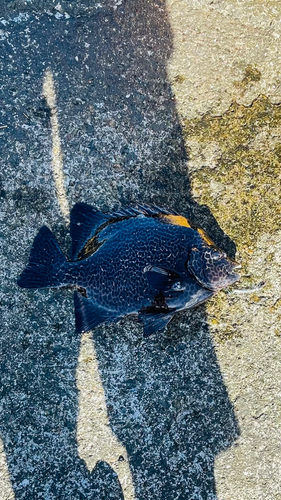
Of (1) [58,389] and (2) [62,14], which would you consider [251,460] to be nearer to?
(1) [58,389]

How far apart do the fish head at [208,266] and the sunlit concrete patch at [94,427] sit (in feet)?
3.32

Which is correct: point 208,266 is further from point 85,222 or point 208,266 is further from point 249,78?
point 249,78

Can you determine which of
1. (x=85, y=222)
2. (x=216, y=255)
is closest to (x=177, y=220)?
(x=216, y=255)

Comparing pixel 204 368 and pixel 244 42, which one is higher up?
pixel 244 42

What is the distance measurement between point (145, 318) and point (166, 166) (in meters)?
1.26

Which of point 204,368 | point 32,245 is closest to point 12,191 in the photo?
point 32,245

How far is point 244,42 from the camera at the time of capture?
3.70m

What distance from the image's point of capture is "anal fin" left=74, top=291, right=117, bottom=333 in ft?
10.4

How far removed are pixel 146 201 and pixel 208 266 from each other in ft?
2.77

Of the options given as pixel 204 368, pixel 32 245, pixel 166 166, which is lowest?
pixel 204 368

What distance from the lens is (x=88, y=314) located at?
3227 mm

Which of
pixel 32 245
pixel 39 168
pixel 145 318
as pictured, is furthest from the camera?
pixel 39 168

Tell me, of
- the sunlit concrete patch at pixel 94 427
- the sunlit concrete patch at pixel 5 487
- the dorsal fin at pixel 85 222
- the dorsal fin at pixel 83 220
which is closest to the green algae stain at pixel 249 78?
the dorsal fin at pixel 85 222

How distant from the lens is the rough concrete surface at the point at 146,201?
340cm
